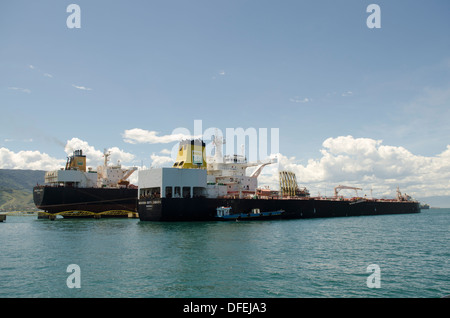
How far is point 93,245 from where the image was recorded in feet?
78.1

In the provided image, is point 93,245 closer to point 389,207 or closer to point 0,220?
point 0,220

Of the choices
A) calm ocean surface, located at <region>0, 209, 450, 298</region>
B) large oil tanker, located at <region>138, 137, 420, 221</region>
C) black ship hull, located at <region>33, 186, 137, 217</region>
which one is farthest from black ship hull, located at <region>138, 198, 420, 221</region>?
black ship hull, located at <region>33, 186, 137, 217</region>

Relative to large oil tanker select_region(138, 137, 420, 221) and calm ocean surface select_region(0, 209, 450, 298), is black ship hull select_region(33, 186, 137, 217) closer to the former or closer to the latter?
large oil tanker select_region(138, 137, 420, 221)

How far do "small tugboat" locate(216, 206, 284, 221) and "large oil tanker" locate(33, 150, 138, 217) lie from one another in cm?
2469

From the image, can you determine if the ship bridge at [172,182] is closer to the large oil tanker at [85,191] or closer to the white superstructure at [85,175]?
the large oil tanker at [85,191]

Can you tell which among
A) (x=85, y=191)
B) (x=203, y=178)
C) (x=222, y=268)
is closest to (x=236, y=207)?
(x=203, y=178)

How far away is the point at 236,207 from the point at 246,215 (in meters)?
1.93

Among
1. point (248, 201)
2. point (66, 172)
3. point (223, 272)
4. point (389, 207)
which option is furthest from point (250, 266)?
point (389, 207)

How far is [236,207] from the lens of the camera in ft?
156

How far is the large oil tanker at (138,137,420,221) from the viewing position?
42.4 m

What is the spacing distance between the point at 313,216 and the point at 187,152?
92.1 ft

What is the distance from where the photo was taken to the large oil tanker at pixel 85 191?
2227 inches

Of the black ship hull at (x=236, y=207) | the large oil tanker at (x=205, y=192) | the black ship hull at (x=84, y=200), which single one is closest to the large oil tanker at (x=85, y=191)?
the black ship hull at (x=84, y=200)

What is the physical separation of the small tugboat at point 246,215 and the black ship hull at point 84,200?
2469cm
